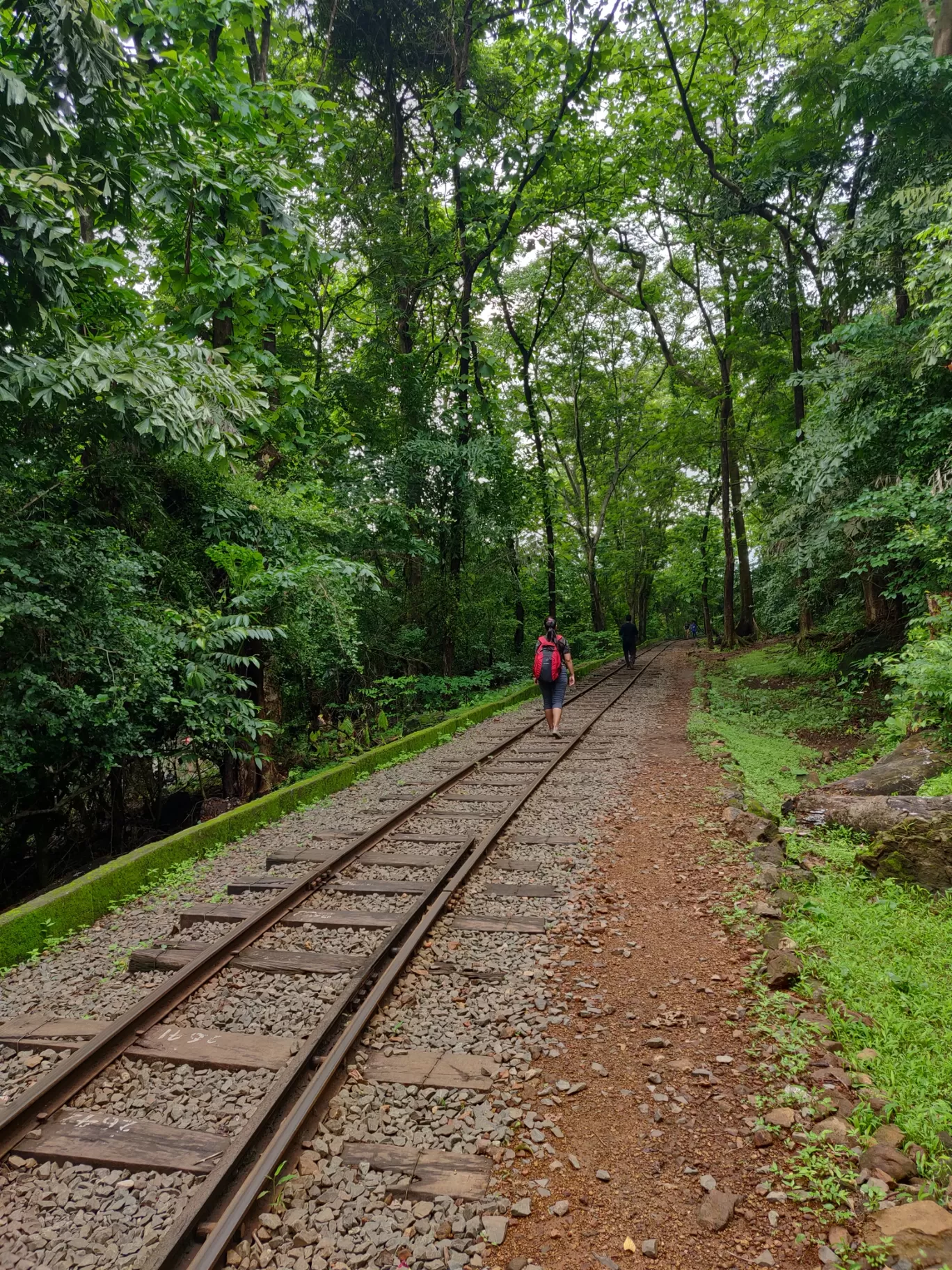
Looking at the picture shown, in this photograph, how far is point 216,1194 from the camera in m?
2.52

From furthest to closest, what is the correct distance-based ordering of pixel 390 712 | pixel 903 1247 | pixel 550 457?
pixel 550 457 → pixel 390 712 → pixel 903 1247

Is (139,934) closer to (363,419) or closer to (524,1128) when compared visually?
(524,1128)

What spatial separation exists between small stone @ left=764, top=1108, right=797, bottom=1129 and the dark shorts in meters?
8.08

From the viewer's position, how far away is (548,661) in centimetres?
1065

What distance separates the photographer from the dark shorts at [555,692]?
11.0 metres

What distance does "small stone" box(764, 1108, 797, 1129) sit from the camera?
9.43 ft

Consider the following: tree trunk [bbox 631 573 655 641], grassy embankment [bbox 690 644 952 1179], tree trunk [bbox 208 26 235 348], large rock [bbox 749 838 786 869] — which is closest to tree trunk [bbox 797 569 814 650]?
grassy embankment [bbox 690 644 952 1179]

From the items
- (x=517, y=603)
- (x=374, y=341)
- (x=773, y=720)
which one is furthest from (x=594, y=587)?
(x=773, y=720)

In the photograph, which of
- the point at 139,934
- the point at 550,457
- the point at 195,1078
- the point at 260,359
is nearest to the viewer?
the point at 195,1078

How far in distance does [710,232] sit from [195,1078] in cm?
1889

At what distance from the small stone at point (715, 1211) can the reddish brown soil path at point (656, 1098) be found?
0.06ft

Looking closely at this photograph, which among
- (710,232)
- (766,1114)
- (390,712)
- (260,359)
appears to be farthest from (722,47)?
(766,1114)

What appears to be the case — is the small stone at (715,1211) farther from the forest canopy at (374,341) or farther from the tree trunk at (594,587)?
the tree trunk at (594,587)

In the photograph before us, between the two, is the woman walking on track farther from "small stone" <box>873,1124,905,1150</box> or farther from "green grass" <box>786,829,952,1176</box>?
"small stone" <box>873,1124,905,1150</box>
